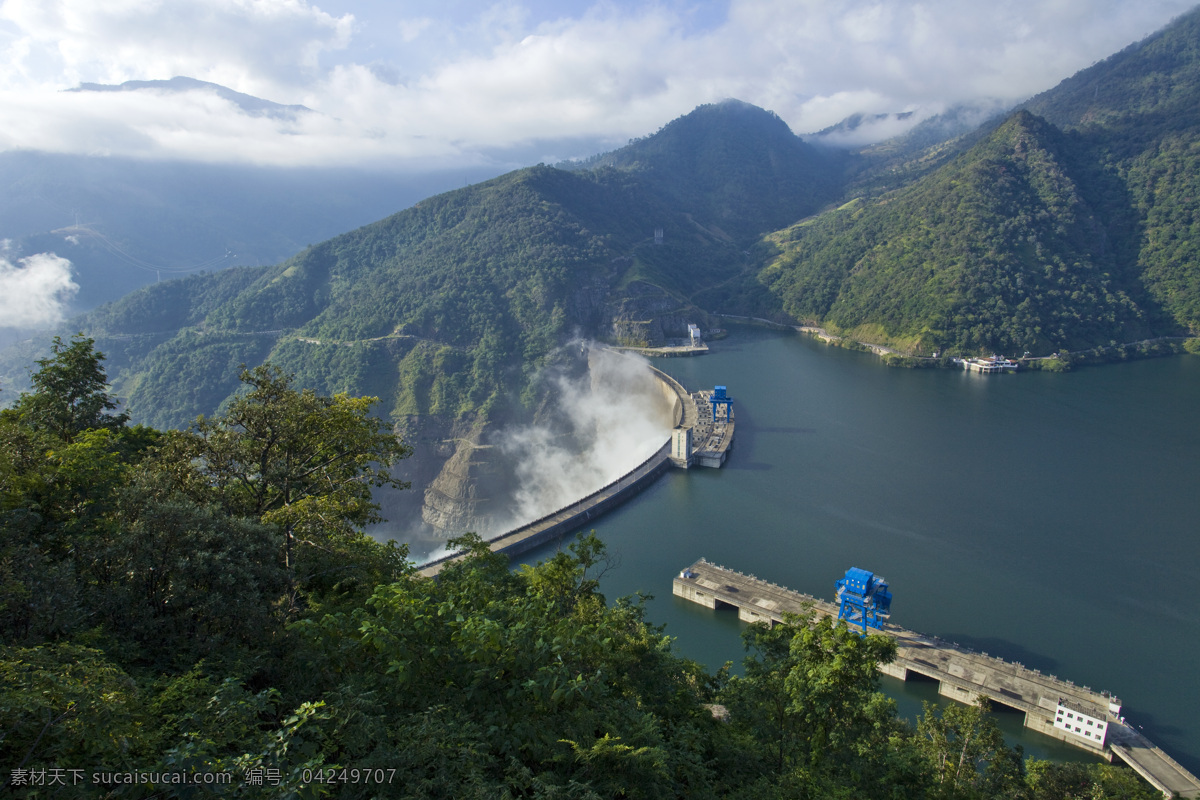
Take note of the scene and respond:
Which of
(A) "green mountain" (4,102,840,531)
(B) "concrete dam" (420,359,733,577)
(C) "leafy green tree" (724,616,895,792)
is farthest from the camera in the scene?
(A) "green mountain" (4,102,840,531)

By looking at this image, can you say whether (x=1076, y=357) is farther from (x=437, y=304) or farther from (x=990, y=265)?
(x=437, y=304)

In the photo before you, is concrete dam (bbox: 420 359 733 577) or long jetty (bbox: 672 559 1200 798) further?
concrete dam (bbox: 420 359 733 577)

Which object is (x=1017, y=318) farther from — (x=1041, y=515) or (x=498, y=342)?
(x=498, y=342)

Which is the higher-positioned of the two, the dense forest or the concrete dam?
the dense forest

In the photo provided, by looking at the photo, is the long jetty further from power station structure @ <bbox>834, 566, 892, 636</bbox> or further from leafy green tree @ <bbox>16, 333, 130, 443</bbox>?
leafy green tree @ <bbox>16, 333, 130, 443</bbox>

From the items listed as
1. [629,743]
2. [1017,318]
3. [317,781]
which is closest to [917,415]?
[1017,318]

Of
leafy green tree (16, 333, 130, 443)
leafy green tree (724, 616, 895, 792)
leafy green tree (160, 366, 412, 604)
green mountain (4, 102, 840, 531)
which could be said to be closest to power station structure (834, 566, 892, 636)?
leafy green tree (724, 616, 895, 792)
